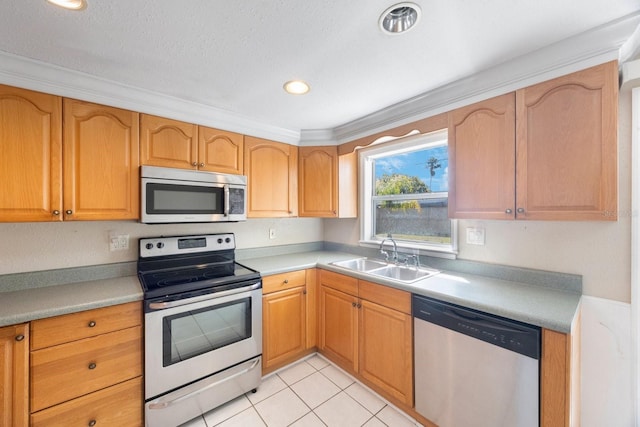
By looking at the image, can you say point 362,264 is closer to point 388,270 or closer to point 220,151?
point 388,270

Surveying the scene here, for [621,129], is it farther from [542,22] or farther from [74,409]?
[74,409]

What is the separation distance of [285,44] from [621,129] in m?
1.74

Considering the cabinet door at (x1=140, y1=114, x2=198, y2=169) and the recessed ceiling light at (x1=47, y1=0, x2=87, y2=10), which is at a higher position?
the recessed ceiling light at (x1=47, y1=0, x2=87, y2=10)

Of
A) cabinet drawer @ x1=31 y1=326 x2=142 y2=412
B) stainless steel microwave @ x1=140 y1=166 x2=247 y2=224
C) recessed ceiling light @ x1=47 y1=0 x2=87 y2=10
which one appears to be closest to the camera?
recessed ceiling light @ x1=47 y1=0 x2=87 y2=10

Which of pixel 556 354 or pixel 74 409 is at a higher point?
pixel 556 354

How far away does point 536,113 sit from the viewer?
1390mm

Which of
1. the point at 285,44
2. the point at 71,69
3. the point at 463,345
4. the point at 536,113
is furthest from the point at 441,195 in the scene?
the point at 71,69

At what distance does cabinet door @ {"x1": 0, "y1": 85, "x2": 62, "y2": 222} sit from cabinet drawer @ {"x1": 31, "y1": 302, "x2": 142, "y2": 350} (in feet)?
1.89

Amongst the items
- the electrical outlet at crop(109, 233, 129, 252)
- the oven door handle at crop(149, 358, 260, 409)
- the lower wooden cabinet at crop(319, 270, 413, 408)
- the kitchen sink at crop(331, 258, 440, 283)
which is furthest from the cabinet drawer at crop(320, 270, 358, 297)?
the electrical outlet at crop(109, 233, 129, 252)

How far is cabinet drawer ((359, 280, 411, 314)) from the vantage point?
167 cm

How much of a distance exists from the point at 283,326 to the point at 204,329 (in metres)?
0.65

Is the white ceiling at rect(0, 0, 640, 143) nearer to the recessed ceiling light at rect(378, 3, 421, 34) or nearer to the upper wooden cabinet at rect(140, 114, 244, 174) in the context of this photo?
the recessed ceiling light at rect(378, 3, 421, 34)

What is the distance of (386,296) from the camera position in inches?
70.3

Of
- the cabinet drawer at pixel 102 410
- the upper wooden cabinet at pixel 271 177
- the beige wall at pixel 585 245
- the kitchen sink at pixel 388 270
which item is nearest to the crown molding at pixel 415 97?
the upper wooden cabinet at pixel 271 177
